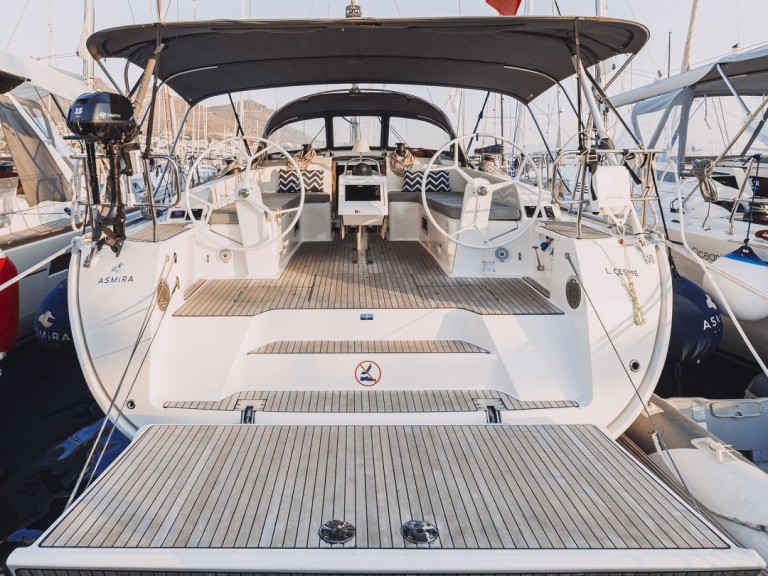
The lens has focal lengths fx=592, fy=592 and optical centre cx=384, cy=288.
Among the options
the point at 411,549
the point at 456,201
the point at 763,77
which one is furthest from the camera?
the point at 763,77

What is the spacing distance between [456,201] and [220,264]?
6.43 feet

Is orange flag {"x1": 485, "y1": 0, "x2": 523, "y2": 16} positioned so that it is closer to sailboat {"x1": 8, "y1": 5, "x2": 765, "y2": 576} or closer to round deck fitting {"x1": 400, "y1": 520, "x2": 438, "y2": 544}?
sailboat {"x1": 8, "y1": 5, "x2": 765, "y2": 576}

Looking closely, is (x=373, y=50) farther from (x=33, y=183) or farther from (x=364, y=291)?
(x=33, y=183)

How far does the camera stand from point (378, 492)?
1.95 m

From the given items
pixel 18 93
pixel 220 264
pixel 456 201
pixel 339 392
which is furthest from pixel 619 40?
pixel 18 93

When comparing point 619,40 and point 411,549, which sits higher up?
point 619,40

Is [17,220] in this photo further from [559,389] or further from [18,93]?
[559,389]

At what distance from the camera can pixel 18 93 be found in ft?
22.2

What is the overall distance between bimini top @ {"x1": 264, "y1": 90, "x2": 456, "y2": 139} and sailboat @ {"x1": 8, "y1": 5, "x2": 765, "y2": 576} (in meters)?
0.94

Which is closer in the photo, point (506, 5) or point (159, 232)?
point (159, 232)

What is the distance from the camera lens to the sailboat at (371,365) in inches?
66.8

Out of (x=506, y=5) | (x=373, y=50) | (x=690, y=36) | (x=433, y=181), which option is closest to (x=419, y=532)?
(x=373, y=50)

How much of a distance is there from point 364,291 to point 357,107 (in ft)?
10.9

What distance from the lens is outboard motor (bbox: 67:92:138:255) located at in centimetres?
262
